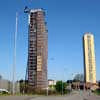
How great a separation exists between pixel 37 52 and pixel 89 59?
170 feet

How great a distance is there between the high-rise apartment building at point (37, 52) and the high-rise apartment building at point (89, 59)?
153ft

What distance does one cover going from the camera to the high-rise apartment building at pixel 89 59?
177 m

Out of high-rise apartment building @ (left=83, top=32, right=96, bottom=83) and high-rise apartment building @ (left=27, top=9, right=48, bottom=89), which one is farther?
high-rise apartment building @ (left=83, top=32, right=96, bottom=83)

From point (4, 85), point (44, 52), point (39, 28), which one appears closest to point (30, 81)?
point (44, 52)

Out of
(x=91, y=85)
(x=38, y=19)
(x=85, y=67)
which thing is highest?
(x=38, y=19)

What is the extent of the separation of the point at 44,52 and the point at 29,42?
12767mm

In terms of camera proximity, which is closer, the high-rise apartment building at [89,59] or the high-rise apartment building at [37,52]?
the high-rise apartment building at [37,52]

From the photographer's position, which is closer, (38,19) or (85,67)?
(38,19)

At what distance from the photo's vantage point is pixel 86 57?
17925cm

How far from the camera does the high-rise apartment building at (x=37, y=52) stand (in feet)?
448

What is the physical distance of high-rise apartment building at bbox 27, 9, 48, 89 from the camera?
13650 centimetres

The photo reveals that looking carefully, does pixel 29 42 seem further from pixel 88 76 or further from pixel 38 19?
pixel 88 76

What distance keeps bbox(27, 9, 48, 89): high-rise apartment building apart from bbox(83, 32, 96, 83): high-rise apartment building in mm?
46698

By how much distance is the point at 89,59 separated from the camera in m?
178
